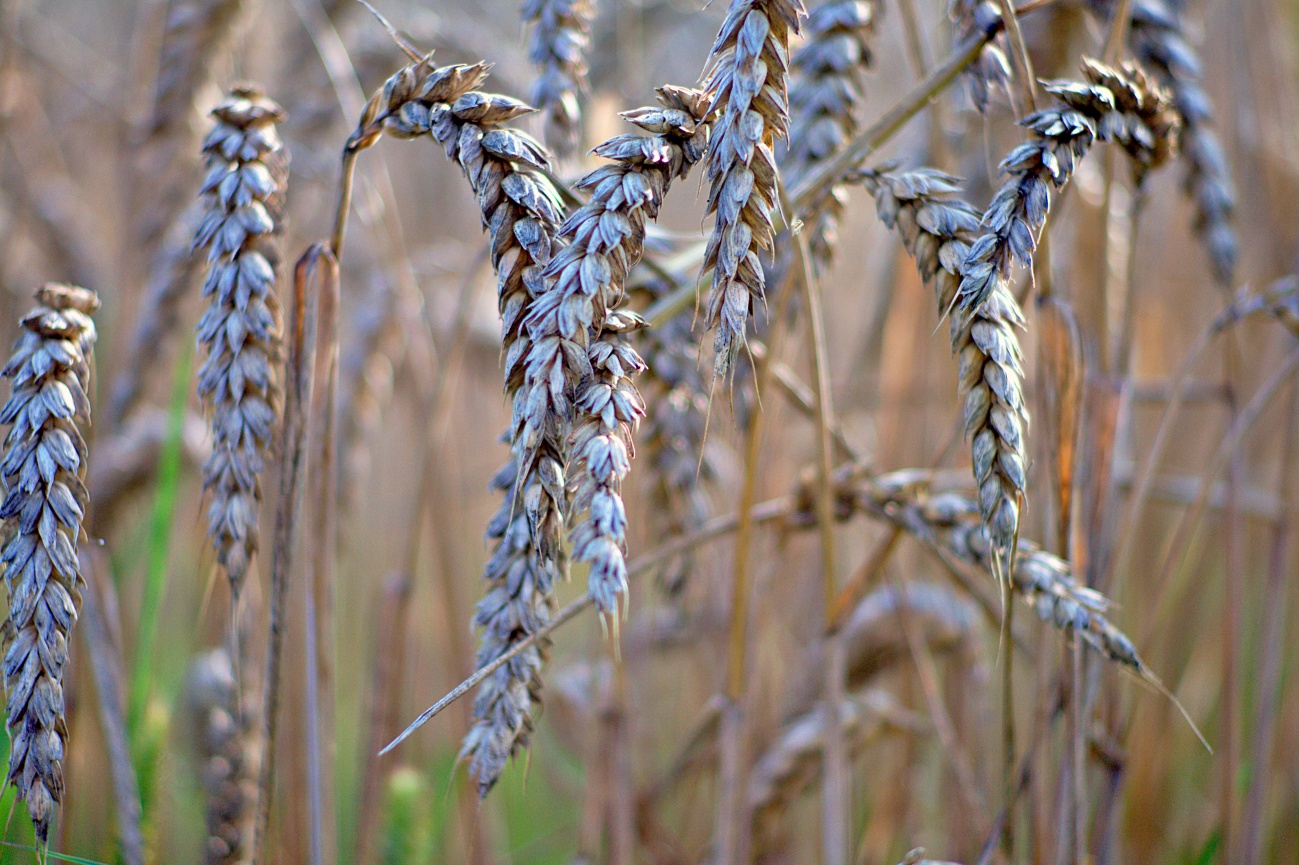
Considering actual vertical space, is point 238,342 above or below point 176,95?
below

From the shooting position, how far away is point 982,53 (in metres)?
0.73

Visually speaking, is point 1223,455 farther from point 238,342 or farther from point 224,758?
point 224,758

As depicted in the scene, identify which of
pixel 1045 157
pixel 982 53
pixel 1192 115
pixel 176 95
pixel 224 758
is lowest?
pixel 224 758

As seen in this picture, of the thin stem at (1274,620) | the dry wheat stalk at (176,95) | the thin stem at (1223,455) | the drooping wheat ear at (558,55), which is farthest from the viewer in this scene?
Result: the dry wheat stalk at (176,95)

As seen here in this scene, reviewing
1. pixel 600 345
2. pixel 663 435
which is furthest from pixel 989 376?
pixel 663 435

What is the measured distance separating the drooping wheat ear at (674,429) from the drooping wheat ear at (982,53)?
31 cm

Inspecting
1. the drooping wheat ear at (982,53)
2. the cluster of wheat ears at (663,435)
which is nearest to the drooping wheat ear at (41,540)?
the cluster of wheat ears at (663,435)

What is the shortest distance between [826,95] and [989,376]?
0.42m

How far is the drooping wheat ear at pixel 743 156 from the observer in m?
0.48

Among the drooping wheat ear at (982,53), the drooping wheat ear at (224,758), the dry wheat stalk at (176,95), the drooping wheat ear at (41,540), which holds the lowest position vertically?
the drooping wheat ear at (224,758)

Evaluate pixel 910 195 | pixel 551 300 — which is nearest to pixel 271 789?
pixel 551 300

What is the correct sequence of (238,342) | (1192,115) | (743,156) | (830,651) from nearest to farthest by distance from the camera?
(743,156), (238,342), (830,651), (1192,115)

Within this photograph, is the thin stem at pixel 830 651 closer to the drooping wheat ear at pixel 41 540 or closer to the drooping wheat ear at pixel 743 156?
the drooping wheat ear at pixel 743 156

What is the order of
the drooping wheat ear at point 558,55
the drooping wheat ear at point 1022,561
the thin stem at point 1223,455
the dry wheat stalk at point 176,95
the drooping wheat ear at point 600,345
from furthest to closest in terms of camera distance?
the dry wheat stalk at point 176,95 < the thin stem at point 1223,455 < the drooping wheat ear at point 558,55 < the drooping wheat ear at point 1022,561 < the drooping wheat ear at point 600,345
